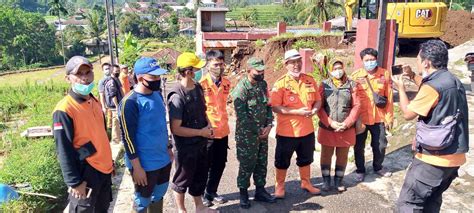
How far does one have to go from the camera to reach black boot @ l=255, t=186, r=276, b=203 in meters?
4.41

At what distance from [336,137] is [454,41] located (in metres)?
13.0

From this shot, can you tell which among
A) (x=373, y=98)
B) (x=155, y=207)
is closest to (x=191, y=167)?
(x=155, y=207)

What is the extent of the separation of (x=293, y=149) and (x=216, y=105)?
104cm

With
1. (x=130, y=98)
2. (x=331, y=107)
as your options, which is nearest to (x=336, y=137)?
(x=331, y=107)

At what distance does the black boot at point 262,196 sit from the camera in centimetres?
441

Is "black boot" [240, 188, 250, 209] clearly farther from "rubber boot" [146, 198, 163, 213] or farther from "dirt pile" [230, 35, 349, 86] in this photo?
"dirt pile" [230, 35, 349, 86]

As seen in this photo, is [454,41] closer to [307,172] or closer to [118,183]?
[307,172]

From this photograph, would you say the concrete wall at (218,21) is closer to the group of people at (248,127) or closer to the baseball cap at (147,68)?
the group of people at (248,127)

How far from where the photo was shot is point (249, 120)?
408 centimetres

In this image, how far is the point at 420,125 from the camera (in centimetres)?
313

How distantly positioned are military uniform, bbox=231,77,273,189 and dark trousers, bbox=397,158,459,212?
156cm

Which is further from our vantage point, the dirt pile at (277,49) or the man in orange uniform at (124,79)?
the dirt pile at (277,49)

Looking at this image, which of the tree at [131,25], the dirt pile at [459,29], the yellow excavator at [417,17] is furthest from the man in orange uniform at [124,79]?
the tree at [131,25]

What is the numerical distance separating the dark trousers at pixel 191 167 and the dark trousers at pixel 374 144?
205cm
